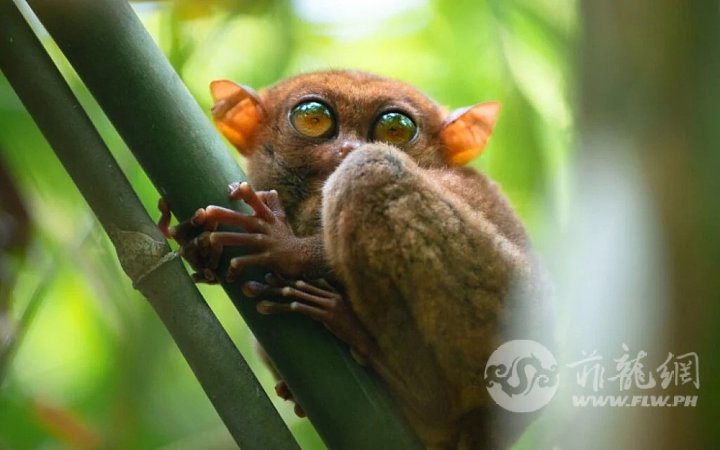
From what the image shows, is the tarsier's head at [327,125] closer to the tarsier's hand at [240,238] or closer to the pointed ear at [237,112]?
the pointed ear at [237,112]

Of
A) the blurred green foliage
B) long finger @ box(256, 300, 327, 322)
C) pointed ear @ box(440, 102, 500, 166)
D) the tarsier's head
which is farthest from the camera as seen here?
pointed ear @ box(440, 102, 500, 166)

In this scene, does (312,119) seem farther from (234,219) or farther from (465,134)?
(234,219)

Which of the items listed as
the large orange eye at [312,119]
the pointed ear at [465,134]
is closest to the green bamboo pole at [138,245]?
the large orange eye at [312,119]

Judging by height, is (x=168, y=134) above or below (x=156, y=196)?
below

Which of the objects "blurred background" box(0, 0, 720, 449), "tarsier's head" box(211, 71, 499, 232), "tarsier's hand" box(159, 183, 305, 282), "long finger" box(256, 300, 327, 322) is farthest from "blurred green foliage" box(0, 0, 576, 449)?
"long finger" box(256, 300, 327, 322)

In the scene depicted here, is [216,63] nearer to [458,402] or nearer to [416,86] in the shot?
[416,86]

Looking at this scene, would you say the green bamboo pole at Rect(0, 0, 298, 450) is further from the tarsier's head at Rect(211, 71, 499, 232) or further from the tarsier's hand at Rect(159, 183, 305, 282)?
the tarsier's head at Rect(211, 71, 499, 232)

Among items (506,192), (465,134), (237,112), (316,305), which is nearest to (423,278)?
(316,305)
